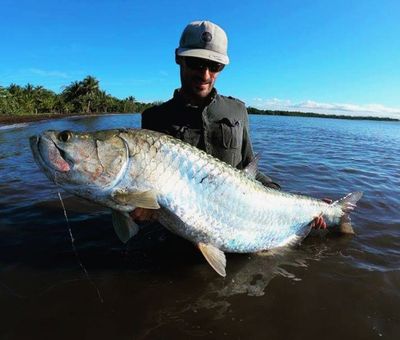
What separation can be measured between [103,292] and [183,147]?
1.80 meters

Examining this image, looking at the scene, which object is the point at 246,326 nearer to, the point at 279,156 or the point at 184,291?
the point at 184,291

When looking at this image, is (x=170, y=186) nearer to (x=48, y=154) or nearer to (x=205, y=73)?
(x=48, y=154)

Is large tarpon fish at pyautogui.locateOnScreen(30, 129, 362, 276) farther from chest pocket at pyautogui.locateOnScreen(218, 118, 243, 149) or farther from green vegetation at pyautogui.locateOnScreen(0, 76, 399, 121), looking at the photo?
green vegetation at pyautogui.locateOnScreen(0, 76, 399, 121)

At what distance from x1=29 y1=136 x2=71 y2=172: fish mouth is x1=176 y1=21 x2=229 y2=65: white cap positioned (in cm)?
175

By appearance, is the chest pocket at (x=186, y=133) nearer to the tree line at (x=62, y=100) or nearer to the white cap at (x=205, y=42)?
the white cap at (x=205, y=42)

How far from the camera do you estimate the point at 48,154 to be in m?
2.88

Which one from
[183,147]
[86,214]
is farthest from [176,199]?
[86,214]

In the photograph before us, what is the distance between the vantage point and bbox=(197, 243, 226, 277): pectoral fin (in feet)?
12.0

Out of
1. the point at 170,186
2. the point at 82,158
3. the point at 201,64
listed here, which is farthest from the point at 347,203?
the point at 82,158

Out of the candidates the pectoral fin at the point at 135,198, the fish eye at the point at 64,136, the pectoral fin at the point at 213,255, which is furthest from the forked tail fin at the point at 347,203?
the fish eye at the point at 64,136

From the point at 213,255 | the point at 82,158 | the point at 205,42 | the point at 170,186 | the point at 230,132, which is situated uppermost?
the point at 205,42

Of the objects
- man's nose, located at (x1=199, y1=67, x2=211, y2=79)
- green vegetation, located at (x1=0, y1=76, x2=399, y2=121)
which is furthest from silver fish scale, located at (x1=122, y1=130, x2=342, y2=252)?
green vegetation, located at (x1=0, y1=76, x2=399, y2=121)

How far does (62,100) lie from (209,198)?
79.4 meters

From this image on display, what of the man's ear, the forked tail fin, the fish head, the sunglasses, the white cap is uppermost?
the white cap
